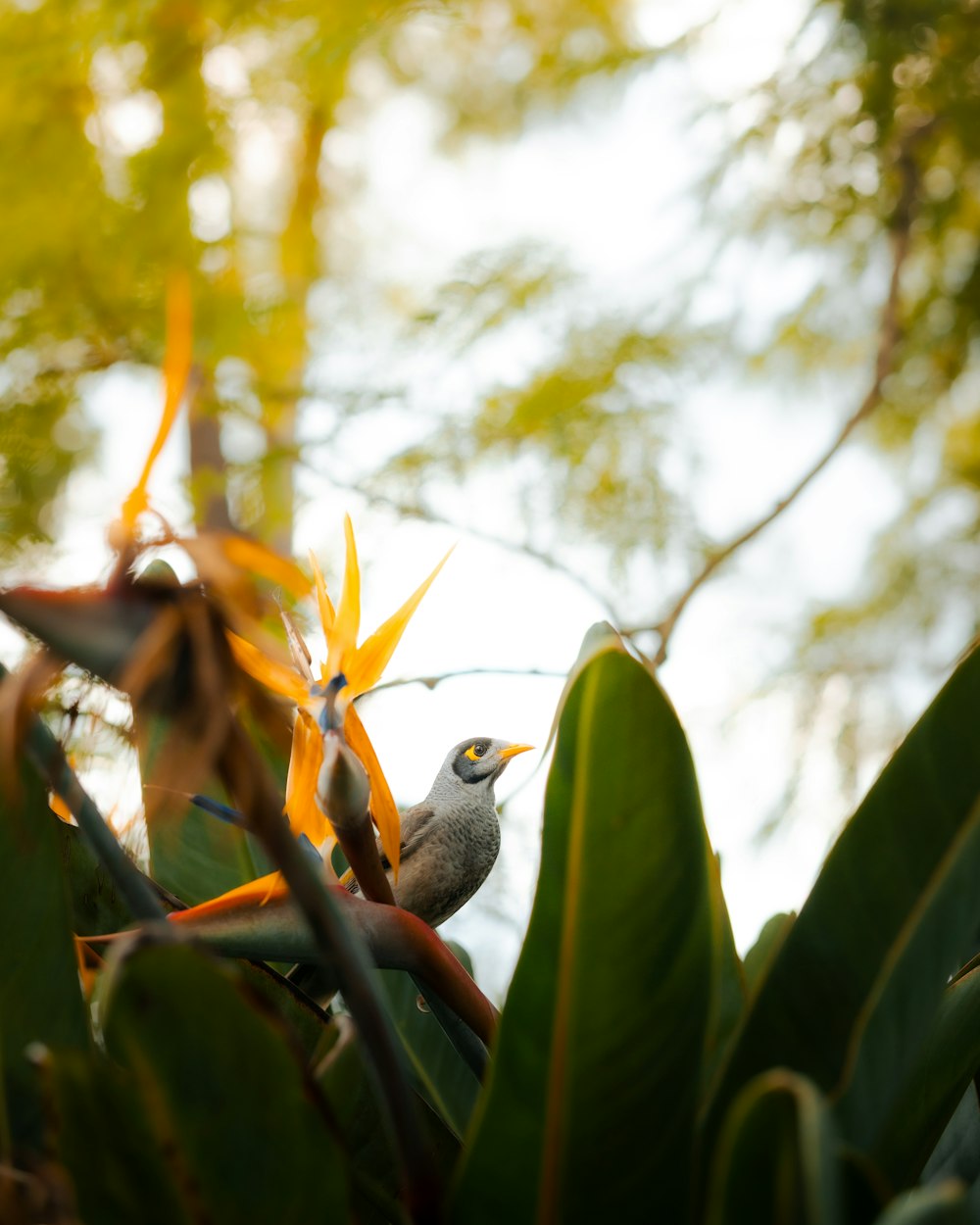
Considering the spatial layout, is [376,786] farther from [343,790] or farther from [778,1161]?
[778,1161]

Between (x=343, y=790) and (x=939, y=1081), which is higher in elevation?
(x=343, y=790)

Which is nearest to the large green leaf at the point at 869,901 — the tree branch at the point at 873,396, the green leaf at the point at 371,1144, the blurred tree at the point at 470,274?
the green leaf at the point at 371,1144

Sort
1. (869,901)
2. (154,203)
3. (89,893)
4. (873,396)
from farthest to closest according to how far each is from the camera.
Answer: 1. (154,203)
2. (873,396)
3. (89,893)
4. (869,901)

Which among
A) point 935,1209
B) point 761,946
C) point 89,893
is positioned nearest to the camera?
point 935,1209

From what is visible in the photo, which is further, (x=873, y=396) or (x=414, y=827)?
(x=873, y=396)

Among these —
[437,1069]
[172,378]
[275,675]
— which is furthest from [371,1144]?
[172,378]

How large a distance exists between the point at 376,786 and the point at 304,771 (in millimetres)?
24

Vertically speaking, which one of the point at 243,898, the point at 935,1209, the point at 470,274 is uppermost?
the point at 470,274

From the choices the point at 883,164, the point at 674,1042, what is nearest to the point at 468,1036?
the point at 674,1042

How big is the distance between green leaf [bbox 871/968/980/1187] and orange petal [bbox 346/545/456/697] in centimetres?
20

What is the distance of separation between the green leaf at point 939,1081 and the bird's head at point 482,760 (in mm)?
278

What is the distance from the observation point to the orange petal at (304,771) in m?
0.36

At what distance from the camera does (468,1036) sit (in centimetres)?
36

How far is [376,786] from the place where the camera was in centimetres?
37
